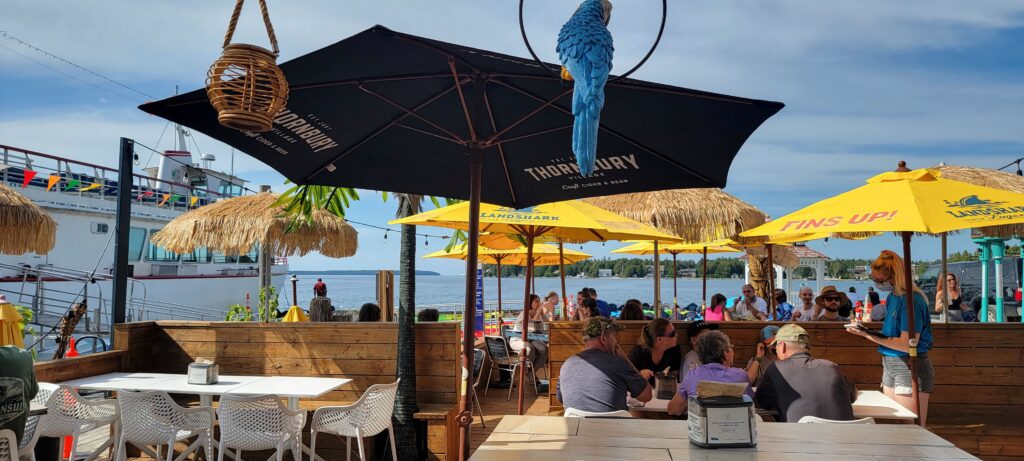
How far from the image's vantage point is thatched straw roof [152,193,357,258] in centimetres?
952

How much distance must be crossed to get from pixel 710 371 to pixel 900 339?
169 centimetres

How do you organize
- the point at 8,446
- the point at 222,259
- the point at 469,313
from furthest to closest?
the point at 222,259 → the point at 8,446 → the point at 469,313

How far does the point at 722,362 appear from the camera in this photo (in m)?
3.99

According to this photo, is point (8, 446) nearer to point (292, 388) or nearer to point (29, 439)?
point (29, 439)

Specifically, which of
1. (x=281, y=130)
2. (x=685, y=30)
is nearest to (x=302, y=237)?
(x=281, y=130)

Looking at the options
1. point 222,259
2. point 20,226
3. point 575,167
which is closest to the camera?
point 575,167

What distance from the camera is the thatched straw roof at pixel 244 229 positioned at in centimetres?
952

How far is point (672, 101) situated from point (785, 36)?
2901 mm

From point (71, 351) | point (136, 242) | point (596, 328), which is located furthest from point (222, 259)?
point (596, 328)

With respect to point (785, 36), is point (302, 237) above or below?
below

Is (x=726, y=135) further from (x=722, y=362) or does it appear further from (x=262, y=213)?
(x=262, y=213)

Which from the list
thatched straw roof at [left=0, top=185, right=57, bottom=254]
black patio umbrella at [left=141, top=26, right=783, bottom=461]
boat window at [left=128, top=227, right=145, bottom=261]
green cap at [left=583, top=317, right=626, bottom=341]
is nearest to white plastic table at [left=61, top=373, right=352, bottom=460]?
black patio umbrella at [left=141, top=26, right=783, bottom=461]

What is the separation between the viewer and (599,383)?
3965 millimetres

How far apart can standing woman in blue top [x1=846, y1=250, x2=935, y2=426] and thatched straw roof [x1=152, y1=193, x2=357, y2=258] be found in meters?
7.20
